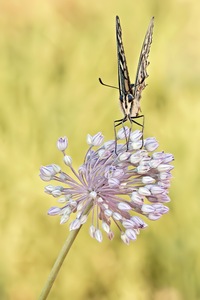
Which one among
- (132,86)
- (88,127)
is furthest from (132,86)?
(88,127)

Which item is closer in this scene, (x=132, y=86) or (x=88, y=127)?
(x=132, y=86)

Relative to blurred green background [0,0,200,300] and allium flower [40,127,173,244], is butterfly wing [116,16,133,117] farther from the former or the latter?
blurred green background [0,0,200,300]

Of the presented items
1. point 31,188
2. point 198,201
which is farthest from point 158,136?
point 31,188

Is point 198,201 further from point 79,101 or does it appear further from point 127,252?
point 79,101

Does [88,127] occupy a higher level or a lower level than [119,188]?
higher

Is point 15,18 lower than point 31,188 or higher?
higher

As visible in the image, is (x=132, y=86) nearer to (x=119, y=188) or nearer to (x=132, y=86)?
(x=132, y=86)
